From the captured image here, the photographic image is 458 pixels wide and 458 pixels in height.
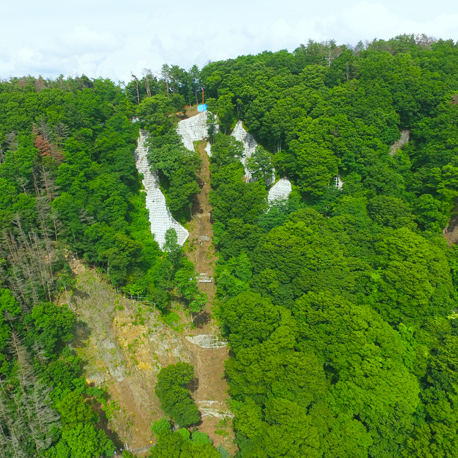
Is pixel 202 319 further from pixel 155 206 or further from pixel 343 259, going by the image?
pixel 155 206

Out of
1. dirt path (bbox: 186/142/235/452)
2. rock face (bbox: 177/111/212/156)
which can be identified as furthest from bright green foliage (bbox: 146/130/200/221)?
rock face (bbox: 177/111/212/156)

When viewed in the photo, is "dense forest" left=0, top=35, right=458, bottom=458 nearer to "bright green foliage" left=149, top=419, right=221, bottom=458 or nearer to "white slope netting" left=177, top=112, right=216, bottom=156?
"bright green foliage" left=149, top=419, right=221, bottom=458

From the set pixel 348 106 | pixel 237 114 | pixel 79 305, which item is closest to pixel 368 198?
pixel 348 106

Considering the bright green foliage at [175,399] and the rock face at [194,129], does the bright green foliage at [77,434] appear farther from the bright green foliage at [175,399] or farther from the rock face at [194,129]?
the rock face at [194,129]

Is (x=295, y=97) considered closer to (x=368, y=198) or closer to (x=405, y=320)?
(x=368, y=198)

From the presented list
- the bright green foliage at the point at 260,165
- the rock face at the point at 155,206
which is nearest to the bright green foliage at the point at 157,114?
the rock face at the point at 155,206
